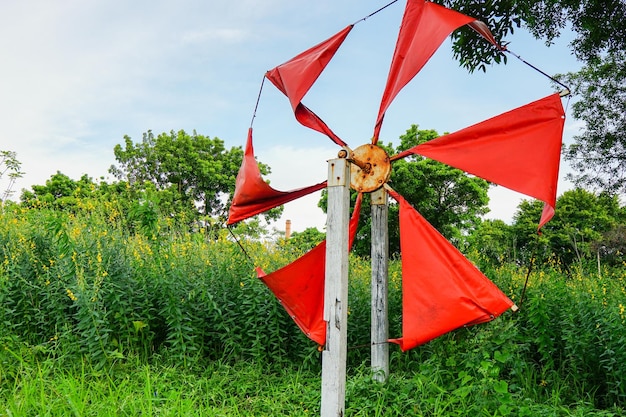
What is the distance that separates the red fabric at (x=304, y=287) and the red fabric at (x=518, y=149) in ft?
3.50

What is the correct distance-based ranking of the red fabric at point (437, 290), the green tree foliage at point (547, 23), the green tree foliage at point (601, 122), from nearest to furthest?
the red fabric at point (437, 290)
the green tree foliage at point (547, 23)
the green tree foliage at point (601, 122)

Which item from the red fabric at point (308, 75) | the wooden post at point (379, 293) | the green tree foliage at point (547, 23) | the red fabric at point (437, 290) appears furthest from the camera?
the green tree foliage at point (547, 23)

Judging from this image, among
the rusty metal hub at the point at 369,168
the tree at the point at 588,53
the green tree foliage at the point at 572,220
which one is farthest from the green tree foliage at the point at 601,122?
the rusty metal hub at the point at 369,168

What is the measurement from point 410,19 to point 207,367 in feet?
12.8

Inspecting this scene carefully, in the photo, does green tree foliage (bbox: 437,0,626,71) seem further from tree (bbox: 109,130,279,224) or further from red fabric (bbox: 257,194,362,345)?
tree (bbox: 109,130,279,224)

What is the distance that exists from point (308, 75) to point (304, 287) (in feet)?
5.85

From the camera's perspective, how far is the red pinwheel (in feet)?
12.0

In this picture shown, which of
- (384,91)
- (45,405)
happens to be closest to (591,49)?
(384,91)

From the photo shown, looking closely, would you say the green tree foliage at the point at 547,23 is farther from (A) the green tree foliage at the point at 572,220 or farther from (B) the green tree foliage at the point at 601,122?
(A) the green tree foliage at the point at 572,220

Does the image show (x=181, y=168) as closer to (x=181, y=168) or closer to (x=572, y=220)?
(x=181, y=168)

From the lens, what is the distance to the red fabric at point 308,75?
4406 mm

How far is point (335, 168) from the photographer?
356 cm

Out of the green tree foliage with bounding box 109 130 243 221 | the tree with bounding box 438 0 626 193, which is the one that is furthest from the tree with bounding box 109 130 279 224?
the tree with bounding box 438 0 626 193

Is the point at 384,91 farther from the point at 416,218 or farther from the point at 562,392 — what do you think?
the point at 562,392
